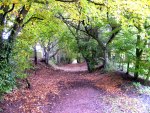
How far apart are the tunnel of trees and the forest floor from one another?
86 centimetres

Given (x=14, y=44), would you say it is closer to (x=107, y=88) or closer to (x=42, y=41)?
(x=107, y=88)

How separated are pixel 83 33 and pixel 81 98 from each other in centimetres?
1010

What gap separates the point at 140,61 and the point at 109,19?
3.51 m

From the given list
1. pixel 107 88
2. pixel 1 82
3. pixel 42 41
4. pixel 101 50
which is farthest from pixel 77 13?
pixel 42 41

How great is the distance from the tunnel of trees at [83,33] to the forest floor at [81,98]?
2.84ft

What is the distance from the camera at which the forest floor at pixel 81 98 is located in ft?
30.7

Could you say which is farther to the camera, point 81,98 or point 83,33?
→ point 83,33

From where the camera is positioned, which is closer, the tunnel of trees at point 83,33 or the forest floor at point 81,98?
the tunnel of trees at point 83,33

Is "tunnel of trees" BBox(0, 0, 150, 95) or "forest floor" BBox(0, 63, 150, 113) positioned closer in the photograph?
"tunnel of trees" BBox(0, 0, 150, 95)

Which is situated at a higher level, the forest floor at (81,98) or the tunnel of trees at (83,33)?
the tunnel of trees at (83,33)

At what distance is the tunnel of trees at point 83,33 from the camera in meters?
8.28

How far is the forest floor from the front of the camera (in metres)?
9.35

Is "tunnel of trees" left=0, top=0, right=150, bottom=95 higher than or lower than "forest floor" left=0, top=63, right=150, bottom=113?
higher

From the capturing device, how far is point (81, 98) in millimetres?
11086
